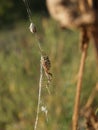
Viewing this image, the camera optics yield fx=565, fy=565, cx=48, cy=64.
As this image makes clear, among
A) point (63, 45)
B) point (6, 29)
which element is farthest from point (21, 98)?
point (6, 29)

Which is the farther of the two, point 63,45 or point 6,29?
point 6,29

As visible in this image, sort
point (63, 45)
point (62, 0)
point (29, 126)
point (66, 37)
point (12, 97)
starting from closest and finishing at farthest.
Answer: point (62, 0) < point (29, 126) < point (12, 97) < point (63, 45) < point (66, 37)

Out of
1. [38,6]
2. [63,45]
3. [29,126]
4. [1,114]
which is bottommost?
[29,126]

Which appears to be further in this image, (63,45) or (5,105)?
(63,45)

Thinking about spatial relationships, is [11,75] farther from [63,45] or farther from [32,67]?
[63,45]

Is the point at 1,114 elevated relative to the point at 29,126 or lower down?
elevated

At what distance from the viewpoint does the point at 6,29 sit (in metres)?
12.7

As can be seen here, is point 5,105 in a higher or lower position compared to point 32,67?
lower

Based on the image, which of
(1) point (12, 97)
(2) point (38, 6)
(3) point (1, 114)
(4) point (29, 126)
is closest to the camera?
(4) point (29, 126)

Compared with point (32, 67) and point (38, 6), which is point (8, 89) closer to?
point (32, 67)

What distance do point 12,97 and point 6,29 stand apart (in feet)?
30.2

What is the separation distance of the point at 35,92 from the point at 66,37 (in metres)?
1.99

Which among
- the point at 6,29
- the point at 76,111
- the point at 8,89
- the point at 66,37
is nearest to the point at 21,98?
the point at 8,89

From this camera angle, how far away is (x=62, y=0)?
84 centimetres
